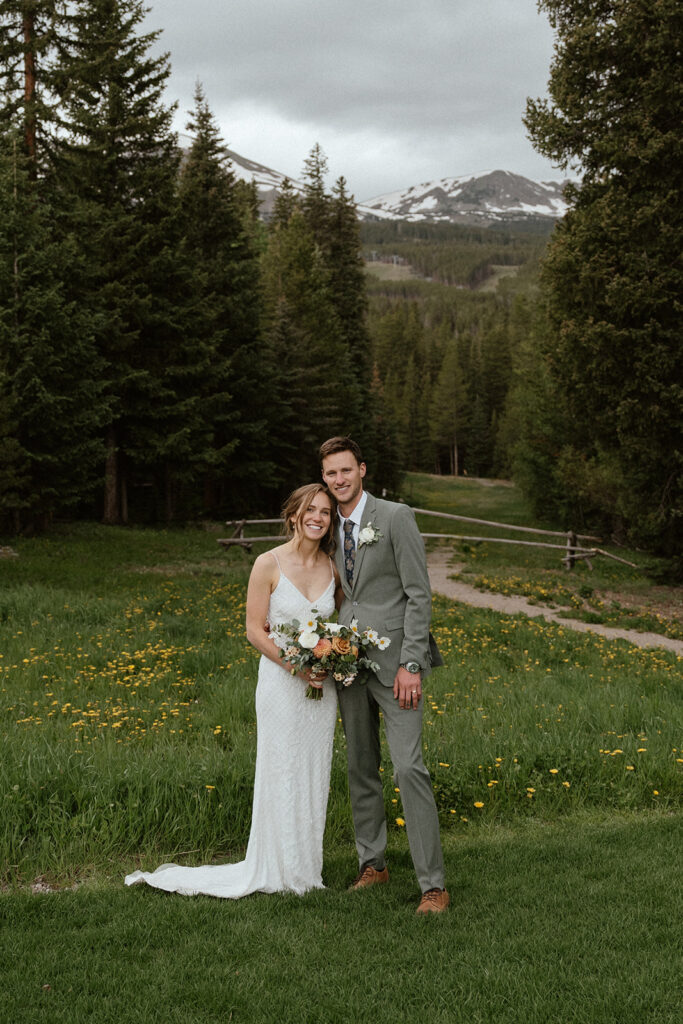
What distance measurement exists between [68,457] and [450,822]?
1817 cm

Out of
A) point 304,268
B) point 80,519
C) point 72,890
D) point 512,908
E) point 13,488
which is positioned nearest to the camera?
point 512,908

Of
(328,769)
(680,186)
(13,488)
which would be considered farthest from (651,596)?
(13,488)

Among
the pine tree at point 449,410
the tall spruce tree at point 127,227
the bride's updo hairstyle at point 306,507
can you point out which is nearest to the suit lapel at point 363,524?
the bride's updo hairstyle at point 306,507

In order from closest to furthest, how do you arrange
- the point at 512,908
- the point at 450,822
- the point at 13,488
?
the point at 512,908, the point at 450,822, the point at 13,488

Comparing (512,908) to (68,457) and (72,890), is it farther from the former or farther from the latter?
(68,457)

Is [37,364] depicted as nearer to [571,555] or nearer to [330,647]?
[571,555]

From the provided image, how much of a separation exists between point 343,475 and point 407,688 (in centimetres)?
122

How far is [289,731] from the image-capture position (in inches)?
181

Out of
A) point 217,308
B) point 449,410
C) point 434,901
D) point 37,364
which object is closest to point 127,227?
point 217,308

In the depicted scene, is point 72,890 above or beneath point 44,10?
beneath

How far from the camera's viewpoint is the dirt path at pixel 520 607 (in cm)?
1286

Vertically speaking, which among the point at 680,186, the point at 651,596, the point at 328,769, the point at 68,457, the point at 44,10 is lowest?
the point at 651,596

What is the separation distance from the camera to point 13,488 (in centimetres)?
2112

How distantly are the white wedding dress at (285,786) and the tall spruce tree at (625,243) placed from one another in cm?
1348
